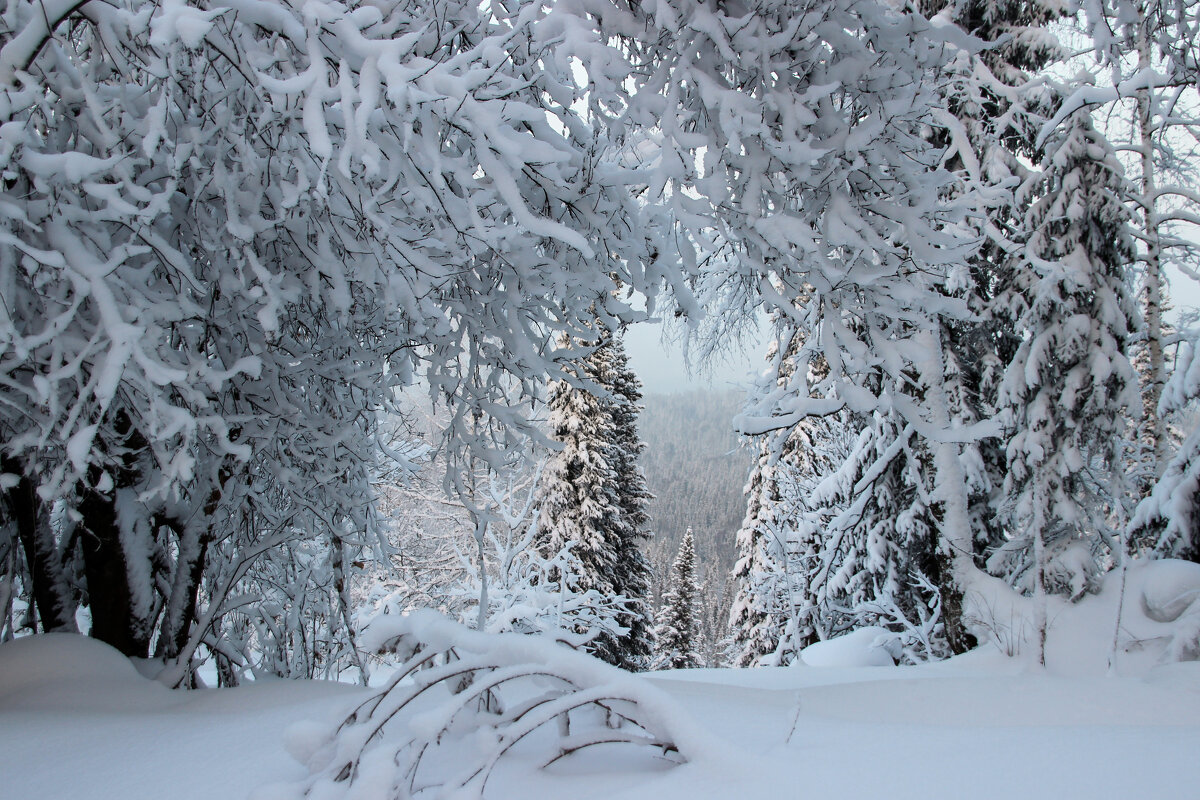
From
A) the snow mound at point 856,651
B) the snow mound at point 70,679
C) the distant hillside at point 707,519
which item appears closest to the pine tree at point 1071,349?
the snow mound at point 856,651

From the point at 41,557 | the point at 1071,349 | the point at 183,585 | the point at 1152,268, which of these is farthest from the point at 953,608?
the point at 41,557

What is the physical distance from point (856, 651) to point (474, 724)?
28.4ft

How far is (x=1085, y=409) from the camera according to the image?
7.11 meters

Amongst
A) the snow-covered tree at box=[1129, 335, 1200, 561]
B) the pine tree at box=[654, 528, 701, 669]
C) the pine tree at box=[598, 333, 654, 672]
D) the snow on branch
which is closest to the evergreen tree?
the pine tree at box=[598, 333, 654, 672]

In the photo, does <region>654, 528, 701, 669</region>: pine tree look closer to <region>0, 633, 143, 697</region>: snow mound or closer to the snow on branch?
<region>0, 633, 143, 697</region>: snow mound

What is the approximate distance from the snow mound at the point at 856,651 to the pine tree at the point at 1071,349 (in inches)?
83.4

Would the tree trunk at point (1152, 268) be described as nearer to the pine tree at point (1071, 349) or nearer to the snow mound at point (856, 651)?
the pine tree at point (1071, 349)

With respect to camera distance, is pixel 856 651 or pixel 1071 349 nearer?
pixel 1071 349

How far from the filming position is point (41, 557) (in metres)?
3.42

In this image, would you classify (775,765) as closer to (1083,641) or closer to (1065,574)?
(1083,641)

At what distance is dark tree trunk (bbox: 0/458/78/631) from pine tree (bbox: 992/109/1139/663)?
8.44 m

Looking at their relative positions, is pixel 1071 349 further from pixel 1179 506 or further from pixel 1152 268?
pixel 1152 268

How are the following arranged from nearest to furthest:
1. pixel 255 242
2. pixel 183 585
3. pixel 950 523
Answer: pixel 255 242
pixel 183 585
pixel 950 523

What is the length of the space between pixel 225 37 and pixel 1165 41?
4.69m
